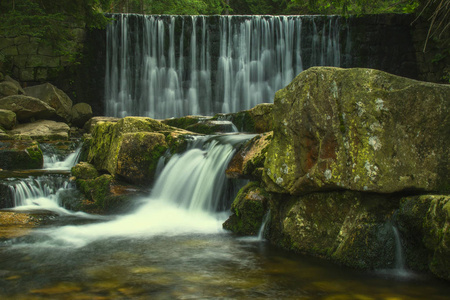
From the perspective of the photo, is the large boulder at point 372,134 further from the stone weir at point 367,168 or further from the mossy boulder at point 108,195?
the mossy boulder at point 108,195

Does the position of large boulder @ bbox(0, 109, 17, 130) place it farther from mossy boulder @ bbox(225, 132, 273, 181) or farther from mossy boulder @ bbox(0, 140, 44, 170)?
mossy boulder @ bbox(225, 132, 273, 181)

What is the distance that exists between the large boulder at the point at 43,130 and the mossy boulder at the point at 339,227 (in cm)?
1049

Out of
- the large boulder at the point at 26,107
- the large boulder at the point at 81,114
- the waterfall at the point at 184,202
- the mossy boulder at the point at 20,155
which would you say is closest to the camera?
the waterfall at the point at 184,202

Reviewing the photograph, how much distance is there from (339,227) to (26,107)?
13.3 m

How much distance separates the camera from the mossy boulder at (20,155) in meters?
10.7

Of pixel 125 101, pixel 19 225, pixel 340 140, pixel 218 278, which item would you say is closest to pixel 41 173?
pixel 19 225

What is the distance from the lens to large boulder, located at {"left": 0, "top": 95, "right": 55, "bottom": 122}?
1471cm

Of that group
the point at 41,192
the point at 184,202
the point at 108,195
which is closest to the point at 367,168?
the point at 184,202

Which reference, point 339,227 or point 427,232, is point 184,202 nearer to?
point 339,227

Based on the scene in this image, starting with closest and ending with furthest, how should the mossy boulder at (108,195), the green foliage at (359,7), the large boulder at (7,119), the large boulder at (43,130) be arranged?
the mossy boulder at (108,195)
the green foliage at (359,7)
the large boulder at (7,119)
the large boulder at (43,130)

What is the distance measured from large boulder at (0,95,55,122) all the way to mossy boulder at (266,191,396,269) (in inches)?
477

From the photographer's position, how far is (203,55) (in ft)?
61.8

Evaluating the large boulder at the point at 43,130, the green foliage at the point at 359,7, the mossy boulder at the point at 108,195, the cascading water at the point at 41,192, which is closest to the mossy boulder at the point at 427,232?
the mossy boulder at the point at 108,195

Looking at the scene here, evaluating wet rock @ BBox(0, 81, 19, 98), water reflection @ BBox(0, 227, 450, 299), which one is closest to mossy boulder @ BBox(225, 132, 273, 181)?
water reflection @ BBox(0, 227, 450, 299)
